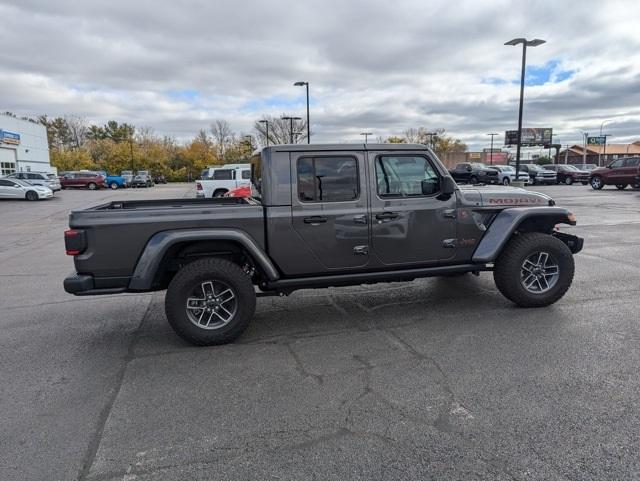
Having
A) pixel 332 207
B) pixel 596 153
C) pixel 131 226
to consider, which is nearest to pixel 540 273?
pixel 332 207

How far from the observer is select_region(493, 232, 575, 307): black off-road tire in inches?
201

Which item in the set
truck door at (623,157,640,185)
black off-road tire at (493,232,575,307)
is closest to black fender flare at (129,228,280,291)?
black off-road tire at (493,232,575,307)

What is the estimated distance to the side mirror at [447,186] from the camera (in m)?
4.91

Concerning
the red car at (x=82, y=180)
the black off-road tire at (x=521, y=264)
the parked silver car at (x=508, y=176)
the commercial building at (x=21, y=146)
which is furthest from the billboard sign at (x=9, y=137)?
the black off-road tire at (x=521, y=264)

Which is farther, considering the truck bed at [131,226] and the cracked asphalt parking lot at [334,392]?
the truck bed at [131,226]

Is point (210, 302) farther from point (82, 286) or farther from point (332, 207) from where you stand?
point (332, 207)

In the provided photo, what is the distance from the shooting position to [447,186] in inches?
194

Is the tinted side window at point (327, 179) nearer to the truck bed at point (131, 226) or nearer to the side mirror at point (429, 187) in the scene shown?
the truck bed at point (131, 226)

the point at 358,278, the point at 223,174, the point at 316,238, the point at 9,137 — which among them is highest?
the point at 9,137

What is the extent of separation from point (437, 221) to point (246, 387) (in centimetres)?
267

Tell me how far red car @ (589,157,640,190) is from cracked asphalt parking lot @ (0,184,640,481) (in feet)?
79.8

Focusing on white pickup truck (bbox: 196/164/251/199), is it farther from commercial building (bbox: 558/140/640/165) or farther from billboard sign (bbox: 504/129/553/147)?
commercial building (bbox: 558/140/640/165)

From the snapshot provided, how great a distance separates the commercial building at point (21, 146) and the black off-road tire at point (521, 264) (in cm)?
5017

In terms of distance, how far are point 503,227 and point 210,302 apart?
327 centimetres
